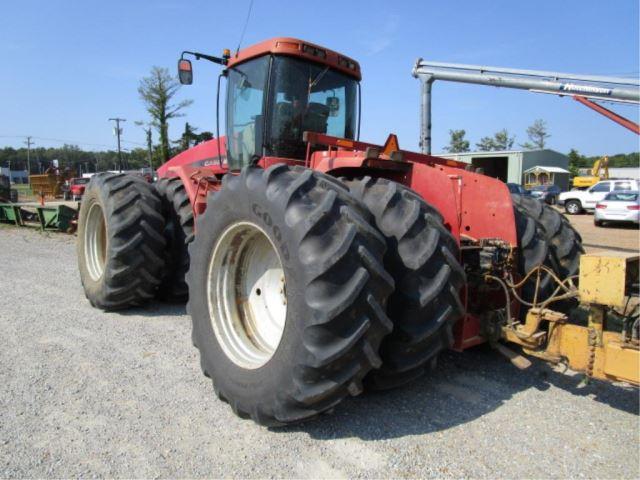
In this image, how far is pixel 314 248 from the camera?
2.48m

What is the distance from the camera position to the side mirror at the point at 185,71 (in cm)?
517

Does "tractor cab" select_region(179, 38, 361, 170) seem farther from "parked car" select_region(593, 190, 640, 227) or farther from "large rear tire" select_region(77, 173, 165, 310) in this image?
"parked car" select_region(593, 190, 640, 227)

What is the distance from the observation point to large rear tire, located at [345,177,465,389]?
274 cm

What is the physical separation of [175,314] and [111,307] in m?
0.69

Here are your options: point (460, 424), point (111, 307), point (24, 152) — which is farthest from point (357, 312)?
point (24, 152)

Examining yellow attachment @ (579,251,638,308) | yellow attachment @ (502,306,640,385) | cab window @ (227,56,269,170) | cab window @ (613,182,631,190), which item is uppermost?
cab window @ (227,56,269,170)

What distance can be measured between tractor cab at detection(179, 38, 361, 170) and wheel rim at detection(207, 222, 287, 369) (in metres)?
1.25

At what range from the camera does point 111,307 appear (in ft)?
17.0

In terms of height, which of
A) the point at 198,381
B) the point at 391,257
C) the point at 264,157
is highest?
the point at 264,157

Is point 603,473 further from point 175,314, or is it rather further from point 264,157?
point 175,314

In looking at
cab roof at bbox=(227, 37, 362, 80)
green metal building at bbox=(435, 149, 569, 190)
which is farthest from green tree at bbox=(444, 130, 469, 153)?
cab roof at bbox=(227, 37, 362, 80)

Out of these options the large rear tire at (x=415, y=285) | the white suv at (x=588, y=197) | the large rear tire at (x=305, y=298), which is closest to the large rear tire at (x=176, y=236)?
the large rear tire at (x=305, y=298)

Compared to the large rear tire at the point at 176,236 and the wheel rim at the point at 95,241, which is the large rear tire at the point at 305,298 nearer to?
the large rear tire at the point at 176,236

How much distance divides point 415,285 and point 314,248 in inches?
26.0
